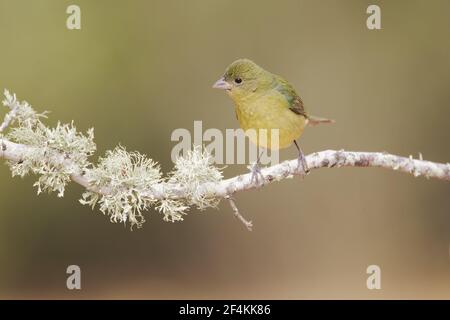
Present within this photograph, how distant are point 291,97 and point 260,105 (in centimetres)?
12

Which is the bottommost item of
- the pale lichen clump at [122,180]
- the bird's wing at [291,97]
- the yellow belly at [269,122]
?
the pale lichen clump at [122,180]

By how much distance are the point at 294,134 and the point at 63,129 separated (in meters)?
0.71

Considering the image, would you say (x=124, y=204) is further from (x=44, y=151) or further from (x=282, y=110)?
(x=282, y=110)

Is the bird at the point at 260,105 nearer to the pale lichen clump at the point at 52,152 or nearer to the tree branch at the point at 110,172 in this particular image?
the tree branch at the point at 110,172

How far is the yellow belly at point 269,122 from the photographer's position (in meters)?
1.96

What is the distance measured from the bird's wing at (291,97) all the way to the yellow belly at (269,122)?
2 centimetres

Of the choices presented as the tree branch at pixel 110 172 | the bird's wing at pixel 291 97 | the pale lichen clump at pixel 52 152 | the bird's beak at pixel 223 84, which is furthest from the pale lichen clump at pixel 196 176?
the bird's wing at pixel 291 97

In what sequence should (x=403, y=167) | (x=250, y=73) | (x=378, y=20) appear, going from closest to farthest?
1. (x=403, y=167)
2. (x=250, y=73)
3. (x=378, y=20)

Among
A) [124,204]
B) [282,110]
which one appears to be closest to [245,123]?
[282,110]

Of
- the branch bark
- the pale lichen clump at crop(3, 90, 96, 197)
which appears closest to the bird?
the branch bark

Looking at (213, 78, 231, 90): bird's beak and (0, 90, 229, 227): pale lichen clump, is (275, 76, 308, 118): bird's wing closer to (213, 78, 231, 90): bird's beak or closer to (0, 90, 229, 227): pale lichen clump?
(213, 78, 231, 90): bird's beak

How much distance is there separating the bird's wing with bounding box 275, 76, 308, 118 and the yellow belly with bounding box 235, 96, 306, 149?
0.02m

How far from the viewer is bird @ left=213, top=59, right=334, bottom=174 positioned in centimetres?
198

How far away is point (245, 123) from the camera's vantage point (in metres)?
2.01
